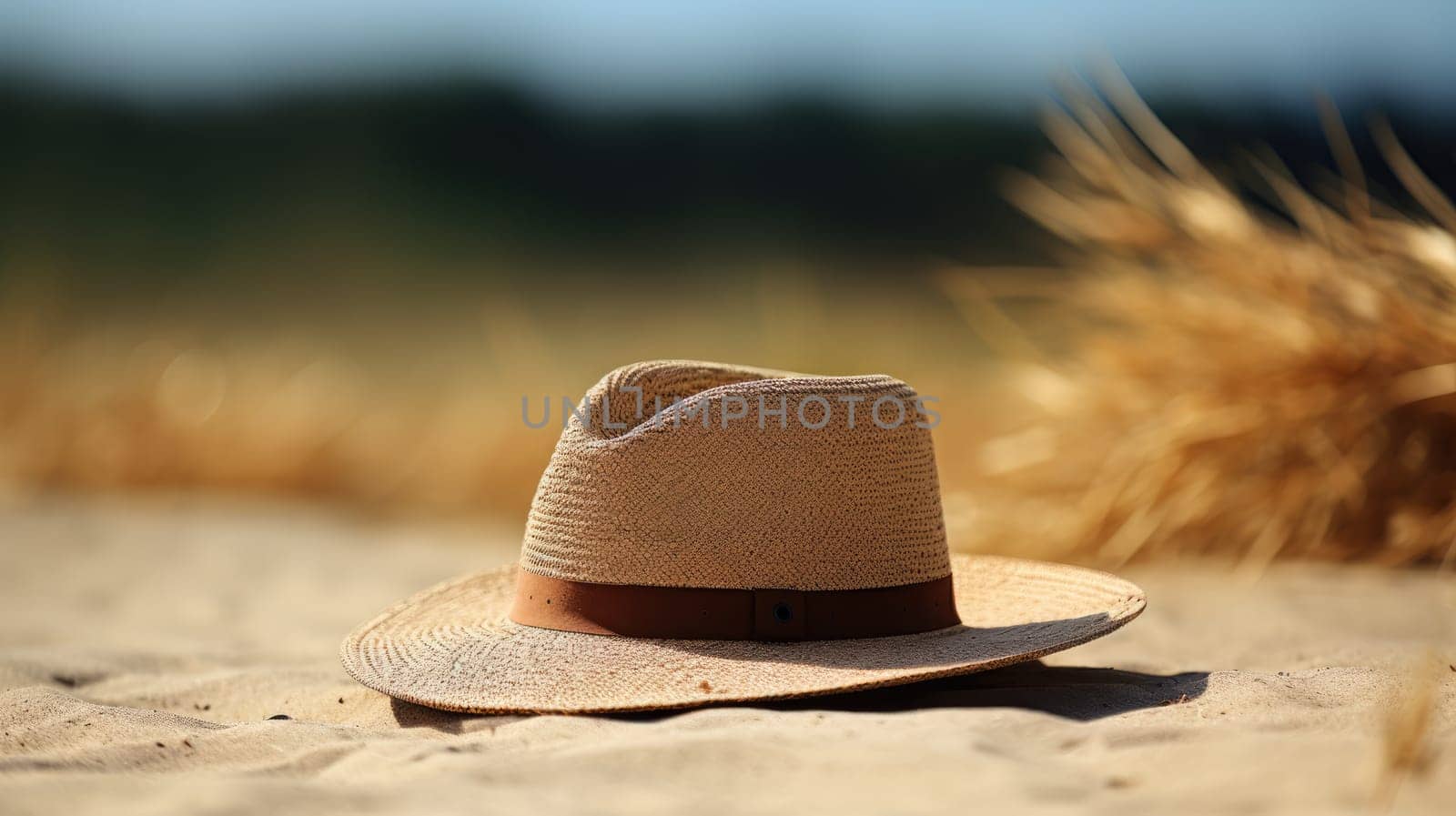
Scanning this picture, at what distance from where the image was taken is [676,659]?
199 centimetres

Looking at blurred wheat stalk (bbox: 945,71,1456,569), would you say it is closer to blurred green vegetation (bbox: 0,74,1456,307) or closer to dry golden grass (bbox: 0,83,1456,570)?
dry golden grass (bbox: 0,83,1456,570)

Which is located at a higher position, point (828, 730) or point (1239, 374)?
point (1239, 374)

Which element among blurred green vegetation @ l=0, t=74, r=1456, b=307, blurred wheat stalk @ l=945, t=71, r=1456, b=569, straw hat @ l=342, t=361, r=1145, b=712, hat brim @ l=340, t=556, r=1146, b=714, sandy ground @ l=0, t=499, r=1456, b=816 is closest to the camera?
sandy ground @ l=0, t=499, r=1456, b=816

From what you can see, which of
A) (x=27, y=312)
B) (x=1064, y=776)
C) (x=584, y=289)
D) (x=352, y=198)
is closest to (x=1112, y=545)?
(x=1064, y=776)

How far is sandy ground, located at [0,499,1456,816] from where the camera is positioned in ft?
4.69

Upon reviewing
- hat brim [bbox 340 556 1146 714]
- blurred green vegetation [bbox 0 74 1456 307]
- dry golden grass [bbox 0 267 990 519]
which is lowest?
hat brim [bbox 340 556 1146 714]

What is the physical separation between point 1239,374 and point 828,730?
2.13 meters

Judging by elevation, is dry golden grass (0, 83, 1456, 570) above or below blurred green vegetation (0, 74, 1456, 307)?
below

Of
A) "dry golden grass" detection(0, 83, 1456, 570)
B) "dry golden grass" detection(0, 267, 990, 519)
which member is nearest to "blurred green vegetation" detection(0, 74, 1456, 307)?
"dry golden grass" detection(0, 267, 990, 519)

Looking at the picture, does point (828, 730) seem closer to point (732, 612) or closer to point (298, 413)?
point (732, 612)

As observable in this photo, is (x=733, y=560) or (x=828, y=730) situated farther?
(x=733, y=560)

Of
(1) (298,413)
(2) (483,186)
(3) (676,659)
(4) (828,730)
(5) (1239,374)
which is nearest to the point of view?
(4) (828,730)

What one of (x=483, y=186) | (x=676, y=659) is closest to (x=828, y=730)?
(x=676, y=659)

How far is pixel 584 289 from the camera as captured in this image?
1248cm
